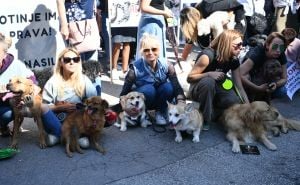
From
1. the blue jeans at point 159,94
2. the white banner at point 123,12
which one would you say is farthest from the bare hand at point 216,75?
the white banner at point 123,12

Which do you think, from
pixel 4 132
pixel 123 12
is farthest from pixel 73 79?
pixel 123 12

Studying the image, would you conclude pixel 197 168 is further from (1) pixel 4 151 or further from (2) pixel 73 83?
(1) pixel 4 151

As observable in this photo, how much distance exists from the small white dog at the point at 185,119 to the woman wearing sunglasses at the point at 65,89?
0.90 meters

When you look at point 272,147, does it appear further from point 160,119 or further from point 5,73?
point 5,73

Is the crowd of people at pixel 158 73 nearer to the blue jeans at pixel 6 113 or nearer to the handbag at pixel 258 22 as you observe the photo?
the blue jeans at pixel 6 113

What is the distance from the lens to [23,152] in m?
4.20

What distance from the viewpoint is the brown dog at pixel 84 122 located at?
13.5 ft

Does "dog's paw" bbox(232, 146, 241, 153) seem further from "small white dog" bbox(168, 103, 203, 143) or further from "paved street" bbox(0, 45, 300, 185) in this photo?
"small white dog" bbox(168, 103, 203, 143)

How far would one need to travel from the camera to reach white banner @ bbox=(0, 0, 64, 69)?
17.1ft

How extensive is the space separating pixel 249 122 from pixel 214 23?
2389 mm

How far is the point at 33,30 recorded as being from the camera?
5.38 meters

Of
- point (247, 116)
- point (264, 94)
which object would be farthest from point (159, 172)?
point (264, 94)

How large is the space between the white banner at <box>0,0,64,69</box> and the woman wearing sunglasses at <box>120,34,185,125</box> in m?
1.32

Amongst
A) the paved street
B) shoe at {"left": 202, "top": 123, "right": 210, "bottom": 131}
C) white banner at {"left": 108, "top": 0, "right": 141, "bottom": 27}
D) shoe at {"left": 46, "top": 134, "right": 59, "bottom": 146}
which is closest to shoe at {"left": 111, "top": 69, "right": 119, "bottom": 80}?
white banner at {"left": 108, "top": 0, "right": 141, "bottom": 27}
